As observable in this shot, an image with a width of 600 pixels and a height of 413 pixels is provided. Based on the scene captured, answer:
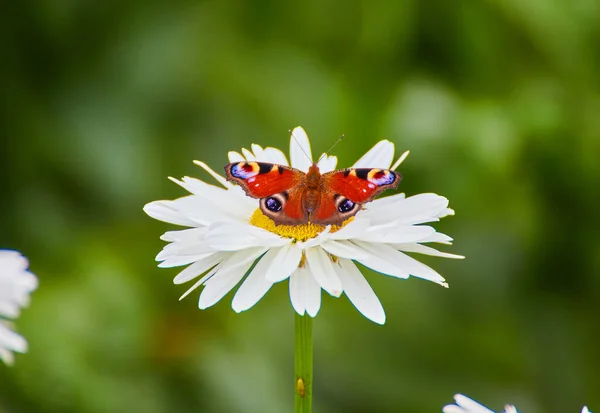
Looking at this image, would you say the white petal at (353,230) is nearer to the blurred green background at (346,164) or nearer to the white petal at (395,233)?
the white petal at (395,233)

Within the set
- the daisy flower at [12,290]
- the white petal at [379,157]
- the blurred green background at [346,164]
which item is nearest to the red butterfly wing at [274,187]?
the white petal at [379,157]

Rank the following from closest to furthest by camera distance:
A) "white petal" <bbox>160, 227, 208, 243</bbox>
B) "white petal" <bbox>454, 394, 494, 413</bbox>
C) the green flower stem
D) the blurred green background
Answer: "white petal" <bbox>454, 394, 494, 413</bbox>
the green flower stem
"white petal" <bbox>160, 227, 208, 243</bbox>
the blurred green background

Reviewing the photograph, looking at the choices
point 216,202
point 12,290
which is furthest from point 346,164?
point 12,290

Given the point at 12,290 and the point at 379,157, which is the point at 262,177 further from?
the point at 12,290

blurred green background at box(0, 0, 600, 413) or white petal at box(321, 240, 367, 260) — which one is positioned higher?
blurred green background at box(0, 0, 600, 413)

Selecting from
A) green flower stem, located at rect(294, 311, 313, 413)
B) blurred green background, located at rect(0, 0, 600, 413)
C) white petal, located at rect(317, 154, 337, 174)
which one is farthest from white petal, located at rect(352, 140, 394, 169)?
blurred green background, located at rect(0, 0, 600, 413)

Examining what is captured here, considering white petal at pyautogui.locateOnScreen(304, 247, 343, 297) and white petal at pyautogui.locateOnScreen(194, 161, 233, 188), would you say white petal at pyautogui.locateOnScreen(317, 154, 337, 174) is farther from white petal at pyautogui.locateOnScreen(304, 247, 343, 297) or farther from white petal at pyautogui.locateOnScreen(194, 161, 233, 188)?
white petal at pyautogui.locateOnScreen(304, 247, 343, 297)

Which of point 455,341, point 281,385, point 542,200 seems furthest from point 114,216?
point 542,200
